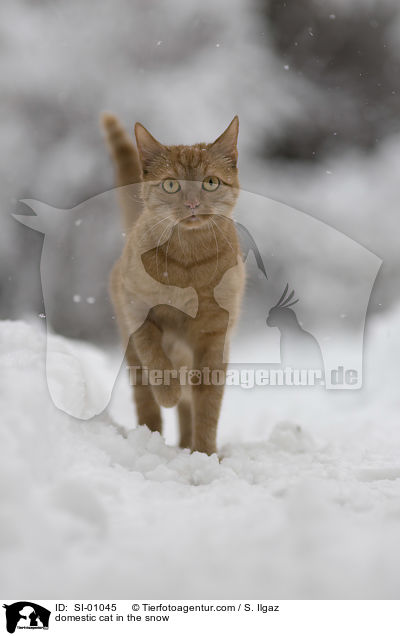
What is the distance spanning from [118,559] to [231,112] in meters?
1.53

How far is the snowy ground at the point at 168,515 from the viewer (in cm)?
60

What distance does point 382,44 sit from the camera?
1835 millimetres

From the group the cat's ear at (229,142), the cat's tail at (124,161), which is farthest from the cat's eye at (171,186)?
the cat's tail at (124,161)

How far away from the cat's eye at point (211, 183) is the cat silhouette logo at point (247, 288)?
0.46 ft

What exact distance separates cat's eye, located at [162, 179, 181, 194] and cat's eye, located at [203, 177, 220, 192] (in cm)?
6

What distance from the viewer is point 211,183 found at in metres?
1.20

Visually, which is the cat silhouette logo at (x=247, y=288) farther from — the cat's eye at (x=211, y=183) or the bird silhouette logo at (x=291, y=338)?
the cat's eye at (x=211, y=183)

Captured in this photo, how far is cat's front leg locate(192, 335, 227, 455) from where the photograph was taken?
1.24 m

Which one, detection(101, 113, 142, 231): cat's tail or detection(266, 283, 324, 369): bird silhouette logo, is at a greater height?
detection(101, 113, 142, 231): cat's tail

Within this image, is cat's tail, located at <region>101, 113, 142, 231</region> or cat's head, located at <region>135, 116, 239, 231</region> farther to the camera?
cat's tail, located at <region>101, 113, 142, 231</region>
